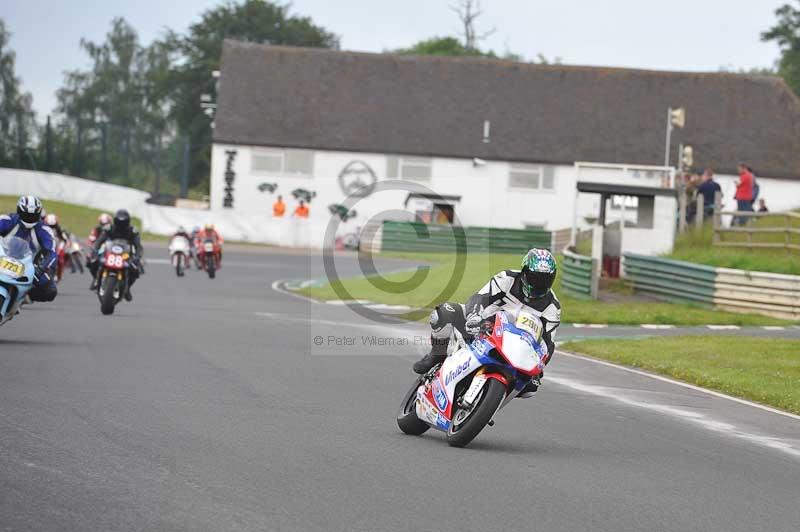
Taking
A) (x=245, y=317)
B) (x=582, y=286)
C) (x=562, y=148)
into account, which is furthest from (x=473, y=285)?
(x=562, y=148)

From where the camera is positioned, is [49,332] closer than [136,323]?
Yes

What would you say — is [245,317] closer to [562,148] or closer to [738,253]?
[738,253]

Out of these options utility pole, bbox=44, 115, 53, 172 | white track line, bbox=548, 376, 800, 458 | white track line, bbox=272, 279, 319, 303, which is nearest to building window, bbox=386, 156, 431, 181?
utility pole, bbox=44, 115, 53, 172

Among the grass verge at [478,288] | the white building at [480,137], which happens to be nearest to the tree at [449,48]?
the white building at [480,137]

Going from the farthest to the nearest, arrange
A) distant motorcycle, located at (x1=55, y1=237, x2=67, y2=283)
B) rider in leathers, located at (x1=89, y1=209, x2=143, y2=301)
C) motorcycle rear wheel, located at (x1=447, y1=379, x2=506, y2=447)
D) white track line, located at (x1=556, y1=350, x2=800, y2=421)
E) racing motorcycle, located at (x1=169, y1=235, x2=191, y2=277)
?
racing motorcycle, located at (x1=169, y1=235, x2=191, y2=277) → distant motorcycle, located at (x1=55, y1=237, x2=67, y2=283) → rider in leathers, located at (x1=89, y1=209, x2=143, y2=301) → white track line, located at (x1=556, y1=350, x2=800, y2=421) → motorcycle rear wheel, located at (x1=447, y1=379, x2=506, y2=447)

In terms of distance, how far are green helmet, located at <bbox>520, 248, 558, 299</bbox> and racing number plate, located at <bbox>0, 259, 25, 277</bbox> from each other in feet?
22.6

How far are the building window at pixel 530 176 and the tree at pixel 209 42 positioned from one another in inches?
994

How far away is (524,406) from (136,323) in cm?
860

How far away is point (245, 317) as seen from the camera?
76.1 feet

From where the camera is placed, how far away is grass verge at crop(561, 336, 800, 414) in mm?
15789

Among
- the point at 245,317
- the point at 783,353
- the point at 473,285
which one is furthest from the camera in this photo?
the point at 473,285

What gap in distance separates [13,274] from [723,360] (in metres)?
9.82

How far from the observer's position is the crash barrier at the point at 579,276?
93.9ft

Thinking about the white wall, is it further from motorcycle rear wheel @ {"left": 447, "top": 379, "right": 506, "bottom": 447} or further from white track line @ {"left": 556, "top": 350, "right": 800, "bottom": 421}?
motorcycle rear wheel @ {"left": 447, "top": 379, "right": 506, "bottom": 447}
